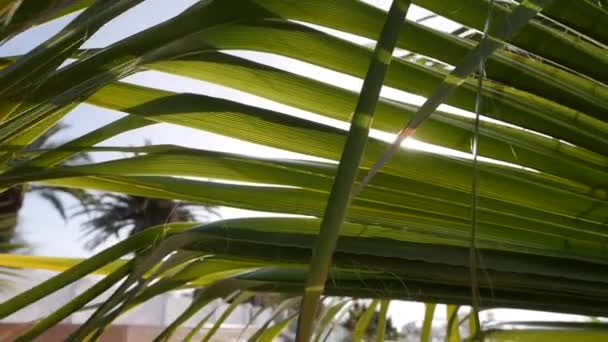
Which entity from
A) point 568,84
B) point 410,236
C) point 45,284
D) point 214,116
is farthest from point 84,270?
point 568,84

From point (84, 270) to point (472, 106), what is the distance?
0.29 metres

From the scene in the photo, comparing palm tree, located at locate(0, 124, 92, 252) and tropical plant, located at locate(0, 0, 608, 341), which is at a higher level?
palm tree, located at locate(0, 124, 92, 252)

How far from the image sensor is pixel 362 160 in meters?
0.53

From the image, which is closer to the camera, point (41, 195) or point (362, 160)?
point (362, 160)

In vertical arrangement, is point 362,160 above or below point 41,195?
below

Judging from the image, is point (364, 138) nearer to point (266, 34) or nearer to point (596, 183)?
point (266, 34)

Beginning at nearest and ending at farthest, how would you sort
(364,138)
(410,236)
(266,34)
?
(364,138), (266,34), (410,236)

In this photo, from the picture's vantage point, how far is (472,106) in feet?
1.71

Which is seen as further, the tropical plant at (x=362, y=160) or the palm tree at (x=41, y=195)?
the palm tree at (x=41, y=195)

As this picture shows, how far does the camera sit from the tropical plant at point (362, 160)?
0.43 m

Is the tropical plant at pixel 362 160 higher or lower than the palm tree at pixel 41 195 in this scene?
lower

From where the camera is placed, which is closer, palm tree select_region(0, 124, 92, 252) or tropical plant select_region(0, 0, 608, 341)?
tropical plant select_region(0, 0, 608, 341)

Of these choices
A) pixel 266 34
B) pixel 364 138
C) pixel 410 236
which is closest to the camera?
pixel 364 138

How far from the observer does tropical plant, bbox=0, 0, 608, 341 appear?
0.43m
